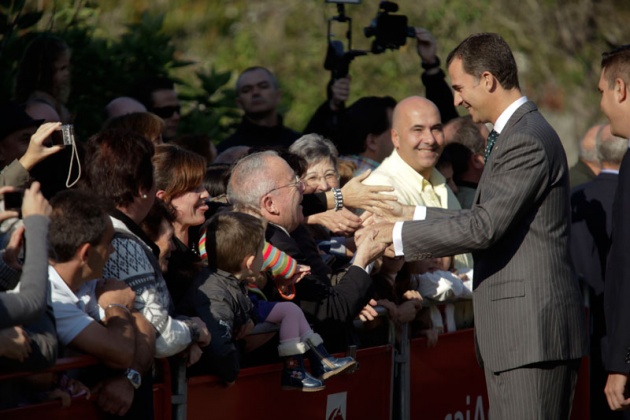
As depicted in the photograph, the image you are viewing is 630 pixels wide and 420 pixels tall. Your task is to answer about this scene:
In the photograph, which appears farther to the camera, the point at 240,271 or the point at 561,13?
the point at 561,13

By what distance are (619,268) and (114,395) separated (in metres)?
2.32

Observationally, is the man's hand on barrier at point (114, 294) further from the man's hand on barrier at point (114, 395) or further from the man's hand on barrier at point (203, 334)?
the man's hand on barrier at point (203, 334)

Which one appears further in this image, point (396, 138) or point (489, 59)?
point (396, 138)

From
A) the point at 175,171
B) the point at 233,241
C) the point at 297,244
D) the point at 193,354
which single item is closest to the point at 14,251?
the point at 193,354

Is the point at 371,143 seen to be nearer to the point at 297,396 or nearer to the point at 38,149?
the point at 297,396

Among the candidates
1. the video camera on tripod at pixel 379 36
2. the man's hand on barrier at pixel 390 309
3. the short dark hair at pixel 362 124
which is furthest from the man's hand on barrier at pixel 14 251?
the video camera on tripod at pixel 379 36

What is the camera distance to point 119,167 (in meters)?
4.95

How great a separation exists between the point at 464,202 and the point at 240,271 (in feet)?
10.7

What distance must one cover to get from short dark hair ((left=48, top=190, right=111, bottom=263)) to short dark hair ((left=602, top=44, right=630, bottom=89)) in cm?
255

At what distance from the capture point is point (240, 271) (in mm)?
5238

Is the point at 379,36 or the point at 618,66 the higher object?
the point at 379,36

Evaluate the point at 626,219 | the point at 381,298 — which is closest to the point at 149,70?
the point at 381,298

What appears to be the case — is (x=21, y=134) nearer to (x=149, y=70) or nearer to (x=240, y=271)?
(x=240, y=271)

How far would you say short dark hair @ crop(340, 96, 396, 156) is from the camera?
841cm
